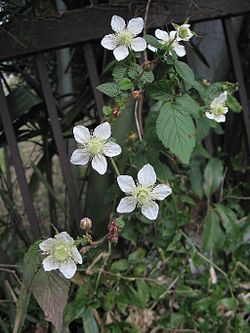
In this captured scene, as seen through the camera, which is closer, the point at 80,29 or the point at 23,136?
the point at 80,29

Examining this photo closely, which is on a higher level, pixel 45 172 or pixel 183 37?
pixel 183 37

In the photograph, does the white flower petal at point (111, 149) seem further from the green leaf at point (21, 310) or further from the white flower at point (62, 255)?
the green leaf at point (21, 310)

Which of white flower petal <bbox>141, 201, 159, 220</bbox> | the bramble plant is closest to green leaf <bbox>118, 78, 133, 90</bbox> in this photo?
the bramble plant

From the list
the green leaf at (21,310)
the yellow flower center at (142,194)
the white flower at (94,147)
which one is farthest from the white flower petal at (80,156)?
the green leaf at (21,310)

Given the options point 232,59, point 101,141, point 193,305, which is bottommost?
point 193,305

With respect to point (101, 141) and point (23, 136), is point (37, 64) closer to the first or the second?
point (23, 136)

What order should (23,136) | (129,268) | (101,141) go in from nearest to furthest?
(101,141) → (129,268) → (23,136)

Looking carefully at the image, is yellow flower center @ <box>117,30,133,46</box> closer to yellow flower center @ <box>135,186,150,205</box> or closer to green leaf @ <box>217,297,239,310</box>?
yellow flower center @ <box>135,186,150,205</box>

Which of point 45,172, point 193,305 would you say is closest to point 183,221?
point 193,305

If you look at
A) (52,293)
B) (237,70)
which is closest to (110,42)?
(52,293)
